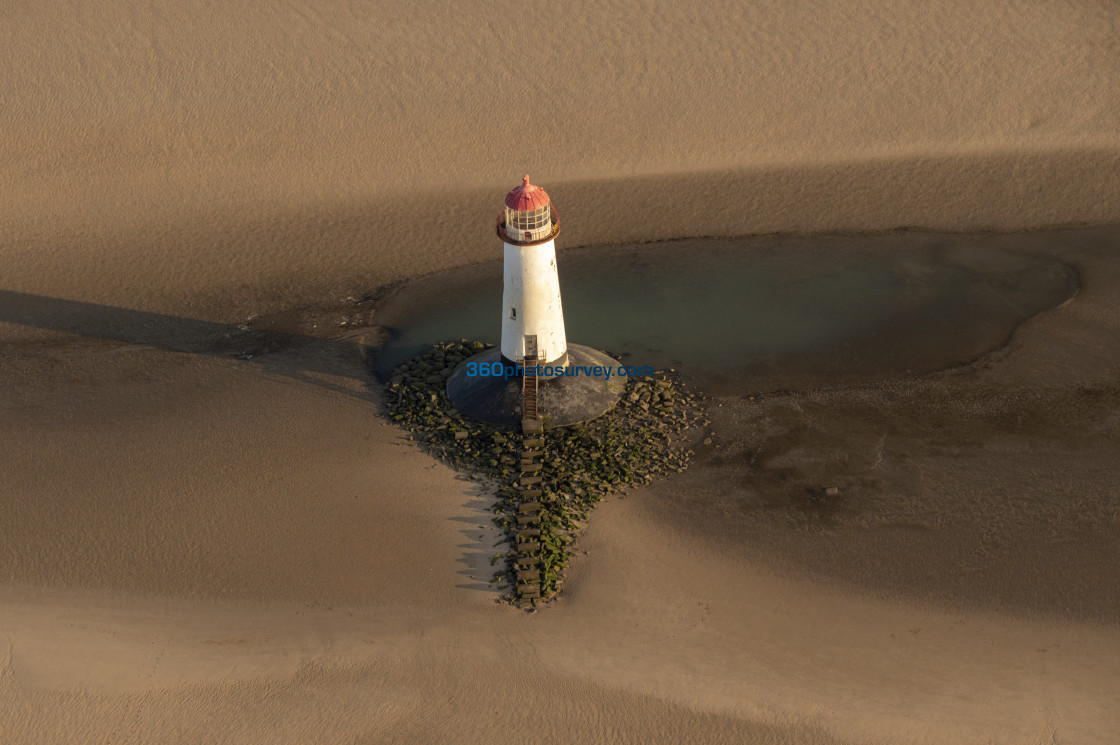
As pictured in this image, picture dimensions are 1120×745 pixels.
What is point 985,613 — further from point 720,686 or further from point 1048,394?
point 1048,394

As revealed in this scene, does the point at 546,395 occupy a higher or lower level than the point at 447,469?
higher

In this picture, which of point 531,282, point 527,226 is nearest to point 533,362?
point 531,282

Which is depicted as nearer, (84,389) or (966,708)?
(966,708)

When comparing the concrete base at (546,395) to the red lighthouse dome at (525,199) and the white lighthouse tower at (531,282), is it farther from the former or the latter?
the red lighthouse dome at (525,199)

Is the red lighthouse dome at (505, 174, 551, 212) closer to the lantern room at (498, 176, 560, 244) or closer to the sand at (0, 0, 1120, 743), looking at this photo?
the lantern room at (498, 176, 560, 244)

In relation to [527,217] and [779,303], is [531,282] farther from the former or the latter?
[779,303]

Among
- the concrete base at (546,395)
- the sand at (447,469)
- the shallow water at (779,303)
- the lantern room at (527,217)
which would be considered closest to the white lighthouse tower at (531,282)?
the lantern room at (527,217)

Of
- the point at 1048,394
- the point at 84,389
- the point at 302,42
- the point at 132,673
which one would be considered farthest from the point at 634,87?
the point at 132,673

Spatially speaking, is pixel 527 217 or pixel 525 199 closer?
pixel 525 199
